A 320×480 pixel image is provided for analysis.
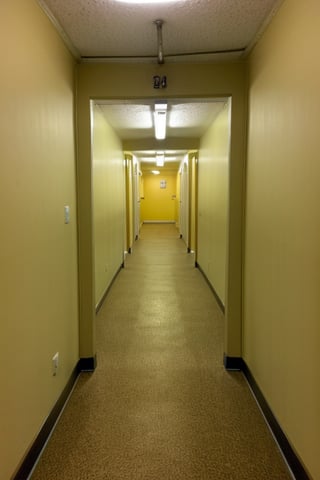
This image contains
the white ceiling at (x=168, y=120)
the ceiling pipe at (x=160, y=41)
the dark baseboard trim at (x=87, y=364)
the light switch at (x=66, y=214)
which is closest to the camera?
the ceiling pipe at (x=160, y=41)

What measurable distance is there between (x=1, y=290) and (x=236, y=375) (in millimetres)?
2067

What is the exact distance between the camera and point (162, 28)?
212 centimetres

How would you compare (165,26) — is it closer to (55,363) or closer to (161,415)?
(55,363)

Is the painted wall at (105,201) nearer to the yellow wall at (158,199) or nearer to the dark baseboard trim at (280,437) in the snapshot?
the dark baseboard trim at (280,437)

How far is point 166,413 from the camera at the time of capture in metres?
2.26

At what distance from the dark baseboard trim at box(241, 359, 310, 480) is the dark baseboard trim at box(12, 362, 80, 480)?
4.41ft

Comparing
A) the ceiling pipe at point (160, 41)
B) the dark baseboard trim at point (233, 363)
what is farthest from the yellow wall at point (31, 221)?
the dark baseboard trim at point (233, 363)

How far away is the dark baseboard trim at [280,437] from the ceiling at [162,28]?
224cm

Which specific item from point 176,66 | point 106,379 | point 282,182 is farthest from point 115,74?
point 106,379

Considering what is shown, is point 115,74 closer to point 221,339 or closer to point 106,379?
→ point 106,379

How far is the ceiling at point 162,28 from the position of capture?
188 centimetres

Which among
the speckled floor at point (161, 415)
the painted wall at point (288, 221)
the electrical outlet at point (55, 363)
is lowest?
the speckled floor at point (161, 415)

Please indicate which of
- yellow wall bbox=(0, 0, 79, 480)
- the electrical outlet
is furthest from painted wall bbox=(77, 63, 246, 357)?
the electrical outlet

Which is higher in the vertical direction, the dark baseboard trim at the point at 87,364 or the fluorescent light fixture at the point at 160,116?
the fluorescent light fixture at the point at 160,116
